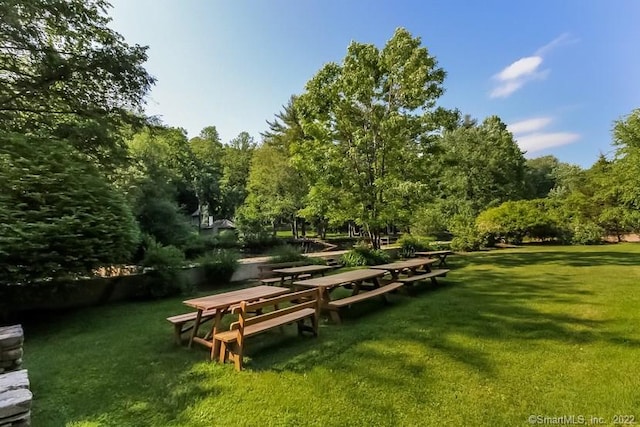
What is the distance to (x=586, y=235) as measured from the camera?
67.1 feet

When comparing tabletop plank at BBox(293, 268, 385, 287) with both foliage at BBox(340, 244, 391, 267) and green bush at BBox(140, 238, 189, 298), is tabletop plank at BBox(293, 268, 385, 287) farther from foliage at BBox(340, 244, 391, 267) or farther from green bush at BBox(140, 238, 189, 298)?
foliage at BBox(340, 244, 391, 267)

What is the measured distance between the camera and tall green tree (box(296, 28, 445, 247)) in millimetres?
11555

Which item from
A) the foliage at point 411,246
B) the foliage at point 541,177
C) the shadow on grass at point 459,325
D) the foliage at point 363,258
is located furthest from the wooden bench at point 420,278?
the foliage at point 541,177

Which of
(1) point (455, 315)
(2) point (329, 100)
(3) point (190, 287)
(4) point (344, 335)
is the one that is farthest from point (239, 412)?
(2) point (329, 100)

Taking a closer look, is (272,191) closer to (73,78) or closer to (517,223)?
(73,78)

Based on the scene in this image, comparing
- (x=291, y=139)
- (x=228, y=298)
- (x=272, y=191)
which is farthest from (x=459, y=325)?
(x=291, y=139)

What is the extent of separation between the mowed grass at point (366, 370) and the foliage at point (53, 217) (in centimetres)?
108

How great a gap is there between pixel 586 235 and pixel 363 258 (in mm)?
17744

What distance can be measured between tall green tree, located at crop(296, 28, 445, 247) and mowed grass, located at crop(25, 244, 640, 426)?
6.20 meters

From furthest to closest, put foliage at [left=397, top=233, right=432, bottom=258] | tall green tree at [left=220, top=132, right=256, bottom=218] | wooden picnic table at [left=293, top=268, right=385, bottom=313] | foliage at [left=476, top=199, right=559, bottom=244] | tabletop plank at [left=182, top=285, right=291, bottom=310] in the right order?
tall green tree at [left=220, top=132, right=256, bottom=218] < foliage at [left=476, top=199, right=559, bottom=244] < foliage at [left=397, top=233, right=432, bottom=258] < wooden picnic table at [left=293, top=268, right=385, bottom=313] < tabletop plank at [left=182, top=285, right=291, bottom=310]

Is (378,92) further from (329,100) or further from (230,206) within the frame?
(230,206)

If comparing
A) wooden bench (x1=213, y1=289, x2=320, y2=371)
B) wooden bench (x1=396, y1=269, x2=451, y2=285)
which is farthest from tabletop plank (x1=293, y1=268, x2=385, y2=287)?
wooden bench (x1=213, y1=289, x2=320, y2=371)

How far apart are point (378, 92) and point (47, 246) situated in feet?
35.6

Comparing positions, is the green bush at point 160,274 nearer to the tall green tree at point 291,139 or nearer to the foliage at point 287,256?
the foliage at point 287,256
